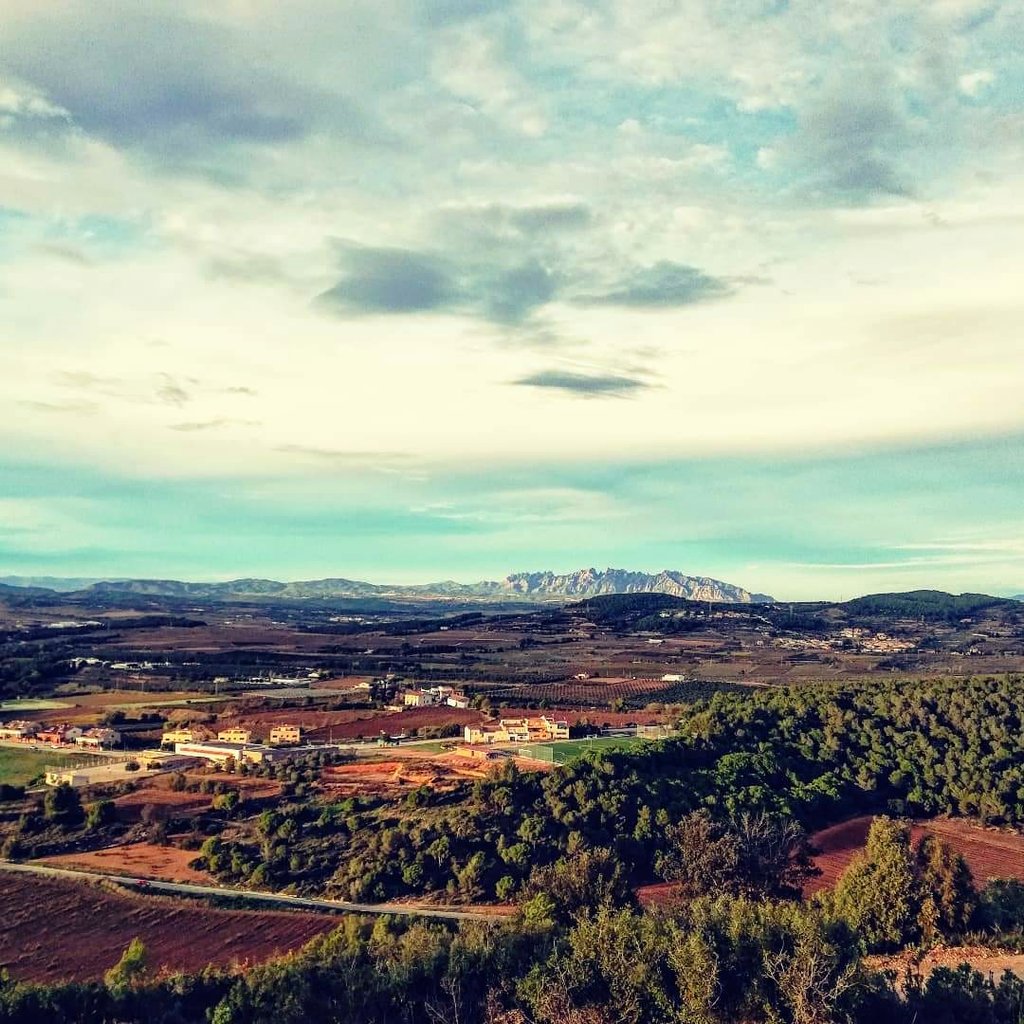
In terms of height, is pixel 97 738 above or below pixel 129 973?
below

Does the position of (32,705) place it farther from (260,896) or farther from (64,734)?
(260,896)

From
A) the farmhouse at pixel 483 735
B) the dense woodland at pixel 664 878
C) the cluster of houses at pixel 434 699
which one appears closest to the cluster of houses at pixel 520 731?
the farmhouse at pixel 483 735

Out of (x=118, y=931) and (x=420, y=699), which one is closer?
(x=118, y=931)

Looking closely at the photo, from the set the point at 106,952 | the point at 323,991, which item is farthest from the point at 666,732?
the point at 323,991

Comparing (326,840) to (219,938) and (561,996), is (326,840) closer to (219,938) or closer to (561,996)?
(219,938)

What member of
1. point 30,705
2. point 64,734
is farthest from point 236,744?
point 30,705

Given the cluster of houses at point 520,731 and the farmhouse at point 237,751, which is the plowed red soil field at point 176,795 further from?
the cluster of houses at point 520,731

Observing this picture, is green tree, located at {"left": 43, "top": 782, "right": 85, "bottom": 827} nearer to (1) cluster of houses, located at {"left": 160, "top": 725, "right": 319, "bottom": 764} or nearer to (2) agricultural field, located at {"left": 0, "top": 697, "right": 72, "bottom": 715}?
(1) cluster of houses, located at {"left": 160, "top": 725, "right": 319, "bottom": 764}
